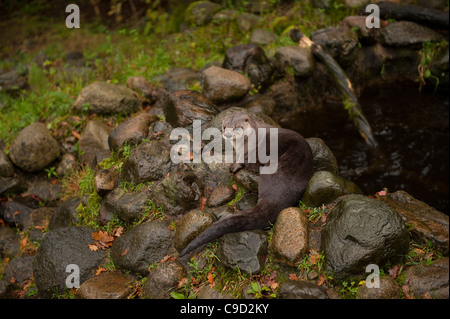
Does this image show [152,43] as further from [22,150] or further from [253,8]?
[22,150]

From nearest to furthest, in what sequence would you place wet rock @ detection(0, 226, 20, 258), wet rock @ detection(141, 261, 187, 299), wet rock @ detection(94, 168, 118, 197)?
wet rock @ detection(141, 261, 187, 299) < wet rock @ detection(94, 168, 118, 197) < wet rock @ detection(0, 226, 20, 258)

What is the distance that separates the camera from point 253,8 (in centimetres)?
856

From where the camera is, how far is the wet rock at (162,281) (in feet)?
11.1

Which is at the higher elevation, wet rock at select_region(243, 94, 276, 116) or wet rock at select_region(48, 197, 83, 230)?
wet rock at select_region(243, 94, 276, 116)

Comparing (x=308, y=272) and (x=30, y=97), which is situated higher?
(x=30, y=97)

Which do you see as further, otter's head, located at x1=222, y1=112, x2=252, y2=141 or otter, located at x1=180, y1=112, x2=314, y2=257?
otter's head, located at x1=222, y1=112, x2=252, y2=141

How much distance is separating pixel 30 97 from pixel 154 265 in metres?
4.84

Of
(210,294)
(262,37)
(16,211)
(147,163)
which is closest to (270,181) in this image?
(210,294)

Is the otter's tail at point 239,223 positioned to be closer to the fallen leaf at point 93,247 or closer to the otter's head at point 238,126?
A: the otter's head at point 238,126

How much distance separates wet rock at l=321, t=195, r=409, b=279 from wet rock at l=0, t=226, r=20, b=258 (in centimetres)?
430

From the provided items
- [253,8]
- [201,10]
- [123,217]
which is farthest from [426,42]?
[123,217]

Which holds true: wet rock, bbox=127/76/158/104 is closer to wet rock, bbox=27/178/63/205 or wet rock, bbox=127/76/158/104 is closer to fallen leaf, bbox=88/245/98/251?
wet rock, bbox=27/178/63/205

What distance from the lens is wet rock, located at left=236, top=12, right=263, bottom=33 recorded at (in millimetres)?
7926

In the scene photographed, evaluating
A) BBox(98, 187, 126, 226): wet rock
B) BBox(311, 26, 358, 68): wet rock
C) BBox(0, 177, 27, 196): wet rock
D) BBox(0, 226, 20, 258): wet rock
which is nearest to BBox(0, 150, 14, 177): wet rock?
BBox(0, 177, 27, 196): wet rock
